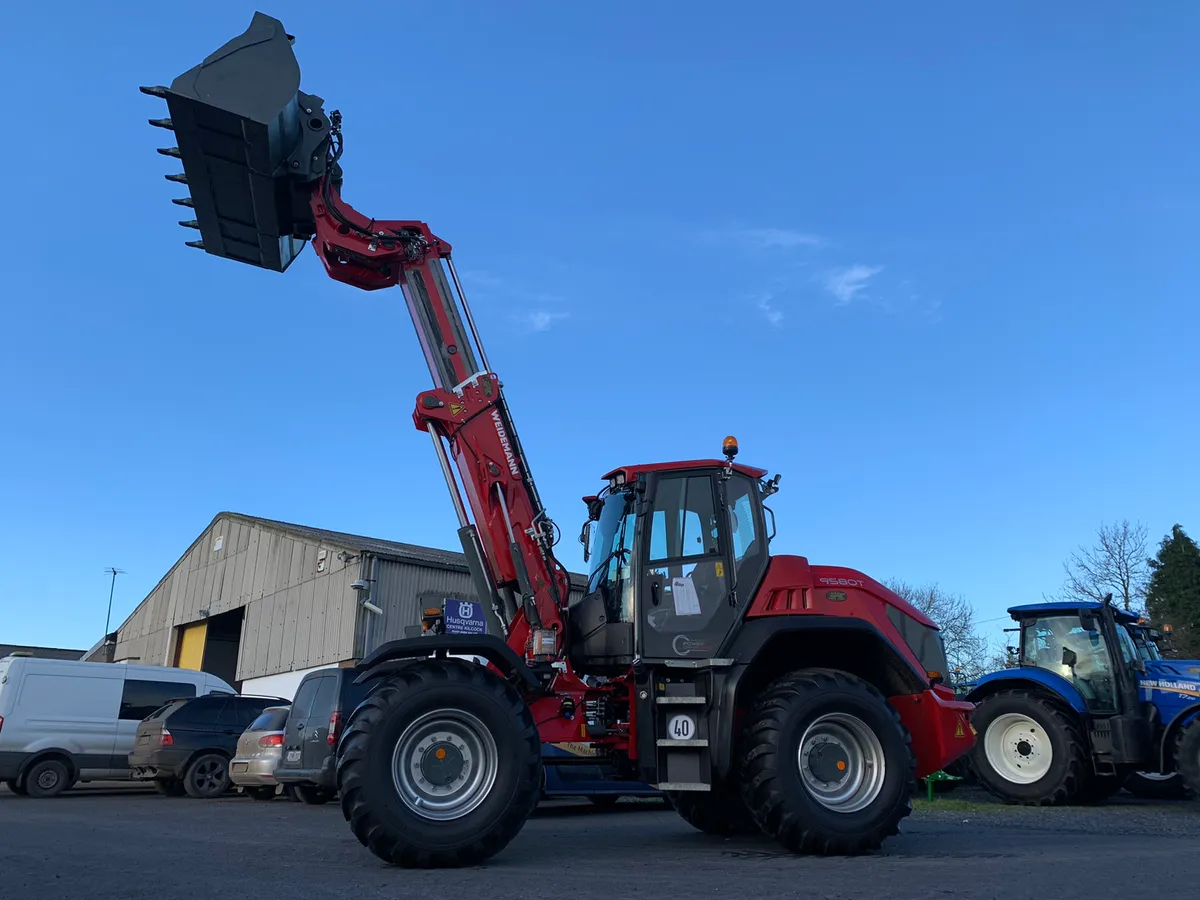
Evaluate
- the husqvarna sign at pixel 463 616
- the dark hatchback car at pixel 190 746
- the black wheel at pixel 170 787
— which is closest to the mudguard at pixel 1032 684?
the dark hatchback car at pixel 190 746

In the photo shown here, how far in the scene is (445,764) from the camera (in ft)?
21.6

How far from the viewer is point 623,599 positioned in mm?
7895

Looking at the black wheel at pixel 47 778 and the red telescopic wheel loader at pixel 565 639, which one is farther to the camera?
the black wheel at pixel 47 778

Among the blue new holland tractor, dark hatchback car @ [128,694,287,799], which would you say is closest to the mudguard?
the blue new holland tractor

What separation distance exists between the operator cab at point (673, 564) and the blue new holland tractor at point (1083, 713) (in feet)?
23.4

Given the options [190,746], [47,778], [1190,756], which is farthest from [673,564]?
[47,778]

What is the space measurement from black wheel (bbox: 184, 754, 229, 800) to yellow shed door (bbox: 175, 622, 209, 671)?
2372 centimetres

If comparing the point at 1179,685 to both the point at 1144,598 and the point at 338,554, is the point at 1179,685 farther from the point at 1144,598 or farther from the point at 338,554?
the point at 1144,598

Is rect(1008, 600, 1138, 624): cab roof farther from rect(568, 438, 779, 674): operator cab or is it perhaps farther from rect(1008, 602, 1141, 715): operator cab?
rect(568, 438, 779, 674): operator cab

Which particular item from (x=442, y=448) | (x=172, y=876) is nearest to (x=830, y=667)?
(x=442, y=448)

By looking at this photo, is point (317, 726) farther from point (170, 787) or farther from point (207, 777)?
point (170, 787)

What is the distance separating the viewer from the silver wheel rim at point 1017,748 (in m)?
12.9

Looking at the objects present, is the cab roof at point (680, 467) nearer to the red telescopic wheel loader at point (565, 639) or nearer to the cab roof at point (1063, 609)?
the red telescopic wheel loader at point (565, 639)

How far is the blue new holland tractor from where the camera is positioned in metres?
12.4
